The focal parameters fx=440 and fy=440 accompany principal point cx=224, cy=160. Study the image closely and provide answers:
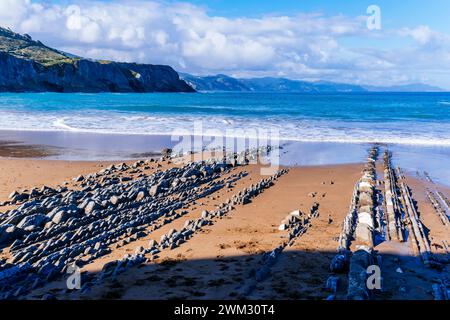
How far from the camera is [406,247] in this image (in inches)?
357

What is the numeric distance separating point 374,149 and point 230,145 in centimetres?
790

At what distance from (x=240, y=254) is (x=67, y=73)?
13263 cm

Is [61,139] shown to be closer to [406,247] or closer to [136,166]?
[136,166]

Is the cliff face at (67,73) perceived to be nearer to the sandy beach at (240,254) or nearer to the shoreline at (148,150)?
the shoreline at (148,150)

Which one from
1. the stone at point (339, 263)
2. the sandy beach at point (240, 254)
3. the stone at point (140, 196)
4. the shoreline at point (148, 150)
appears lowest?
the sandy beach at point (240, 254)

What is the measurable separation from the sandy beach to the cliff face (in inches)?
4505

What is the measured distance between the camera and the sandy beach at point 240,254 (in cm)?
678

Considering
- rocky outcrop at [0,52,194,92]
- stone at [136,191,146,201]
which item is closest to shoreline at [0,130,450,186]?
stone at [136,191,146,201]

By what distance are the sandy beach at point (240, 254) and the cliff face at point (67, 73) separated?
375 ft

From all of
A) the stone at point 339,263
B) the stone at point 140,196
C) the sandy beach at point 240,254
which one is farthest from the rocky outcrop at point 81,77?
the stone at point 339,263

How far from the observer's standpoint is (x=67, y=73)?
425 feet

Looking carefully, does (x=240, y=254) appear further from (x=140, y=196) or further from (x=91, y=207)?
(x=140, y=196)

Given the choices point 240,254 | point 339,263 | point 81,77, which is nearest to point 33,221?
point 240,254
